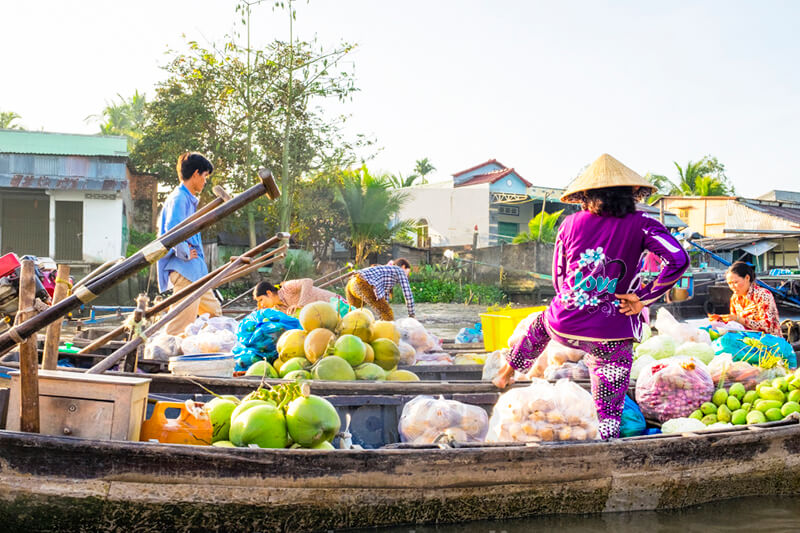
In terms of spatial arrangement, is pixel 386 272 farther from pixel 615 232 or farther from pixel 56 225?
pixel 56 225

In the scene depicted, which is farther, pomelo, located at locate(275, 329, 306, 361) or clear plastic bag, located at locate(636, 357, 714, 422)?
pomelo, located at locate(275, 329, 306, 361)

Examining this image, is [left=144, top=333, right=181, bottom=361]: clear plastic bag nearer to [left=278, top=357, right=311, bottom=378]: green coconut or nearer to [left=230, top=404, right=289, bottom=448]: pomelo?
[left=278, top=357, right=311, bottom=378]: green coconut

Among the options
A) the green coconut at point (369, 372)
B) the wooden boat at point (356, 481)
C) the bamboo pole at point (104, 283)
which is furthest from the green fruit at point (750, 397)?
the bamboo pole at point (104, 283)

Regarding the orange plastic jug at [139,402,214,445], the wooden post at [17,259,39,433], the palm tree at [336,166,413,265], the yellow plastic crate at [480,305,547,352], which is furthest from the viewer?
the palm tree at [336,166,413,265]

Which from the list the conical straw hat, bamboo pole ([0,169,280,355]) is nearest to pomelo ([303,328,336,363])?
the conical straw hat

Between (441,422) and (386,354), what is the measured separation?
1.29 m

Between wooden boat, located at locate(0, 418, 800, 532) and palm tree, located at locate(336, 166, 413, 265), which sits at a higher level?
palm tree, located at locate(336, 166, 413, 265)

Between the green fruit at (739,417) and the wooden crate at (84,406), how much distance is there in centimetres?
300

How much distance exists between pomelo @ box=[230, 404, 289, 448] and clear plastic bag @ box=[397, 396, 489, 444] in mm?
667

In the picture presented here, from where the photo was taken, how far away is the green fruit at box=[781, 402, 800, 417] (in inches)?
134

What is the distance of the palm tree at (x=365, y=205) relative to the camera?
18.6 meters

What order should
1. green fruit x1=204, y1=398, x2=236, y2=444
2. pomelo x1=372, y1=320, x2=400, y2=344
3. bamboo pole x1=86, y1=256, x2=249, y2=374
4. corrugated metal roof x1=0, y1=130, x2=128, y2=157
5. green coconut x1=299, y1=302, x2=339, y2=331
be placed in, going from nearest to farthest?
green fruit x1=204, y1=398, x2=236, y2=444 → bamboo pole x1=86, y1=256, x2=249, y2=374 → green coconut x1=299, y1=302, x2=339, y2=331 → pomelo x1=372, y1=320, x2=400, y2=344 → corrugated metal roof x1=0, y1=130, x2=128, y2=157

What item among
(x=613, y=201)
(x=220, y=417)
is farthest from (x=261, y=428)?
(x=613, y=201)

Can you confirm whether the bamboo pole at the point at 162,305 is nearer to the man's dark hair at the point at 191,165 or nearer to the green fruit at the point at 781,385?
the man's dark hair at the point at 191,165
